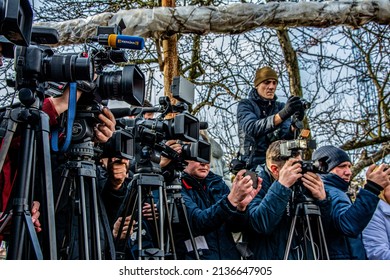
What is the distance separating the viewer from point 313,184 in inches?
94.7

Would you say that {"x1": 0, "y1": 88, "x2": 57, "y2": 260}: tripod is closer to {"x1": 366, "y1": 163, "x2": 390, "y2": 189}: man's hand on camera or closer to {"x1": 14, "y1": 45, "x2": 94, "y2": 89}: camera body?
{"x1": 14, "y1": 45, "x2": 94, "y2": 89}: camera body

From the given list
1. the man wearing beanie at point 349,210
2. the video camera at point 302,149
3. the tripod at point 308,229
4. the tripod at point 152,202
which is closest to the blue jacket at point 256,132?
the man wearing beanie at point 349,210

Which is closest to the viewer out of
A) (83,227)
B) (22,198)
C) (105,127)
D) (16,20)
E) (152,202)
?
(16,20)

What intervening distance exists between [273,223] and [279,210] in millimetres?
73

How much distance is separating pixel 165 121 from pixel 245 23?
87.7 inches

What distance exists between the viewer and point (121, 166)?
7.47ft

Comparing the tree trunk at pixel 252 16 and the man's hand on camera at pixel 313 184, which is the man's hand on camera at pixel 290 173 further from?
the tree trunk at pixel 252 16

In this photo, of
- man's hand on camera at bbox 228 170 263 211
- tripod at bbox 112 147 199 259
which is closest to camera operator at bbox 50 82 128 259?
tripod at bbox 112 147 199 259

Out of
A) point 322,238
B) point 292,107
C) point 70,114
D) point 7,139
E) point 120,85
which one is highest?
point 292,107

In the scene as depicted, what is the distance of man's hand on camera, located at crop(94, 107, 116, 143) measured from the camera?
197 centimetres

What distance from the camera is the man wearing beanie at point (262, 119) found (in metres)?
2.89

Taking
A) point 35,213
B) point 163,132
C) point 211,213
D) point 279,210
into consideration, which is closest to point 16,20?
point 35,213

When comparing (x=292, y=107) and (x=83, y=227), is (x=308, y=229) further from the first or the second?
(x=83, y=227)

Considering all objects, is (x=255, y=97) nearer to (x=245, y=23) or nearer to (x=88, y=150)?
(x=245, y=23)
